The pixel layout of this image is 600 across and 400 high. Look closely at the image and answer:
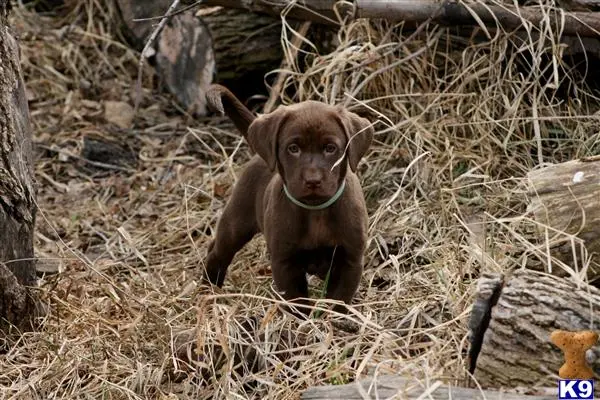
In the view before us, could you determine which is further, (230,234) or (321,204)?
(230,234)

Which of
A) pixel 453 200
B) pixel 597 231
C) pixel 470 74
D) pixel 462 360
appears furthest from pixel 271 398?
pixel 470 74

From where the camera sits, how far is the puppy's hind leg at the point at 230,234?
5297 mm

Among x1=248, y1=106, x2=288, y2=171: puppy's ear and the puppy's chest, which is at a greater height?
x1=248, y1=106, x2=288, y2=171: puppy's ear

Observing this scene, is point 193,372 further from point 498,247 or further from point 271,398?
point 498,247

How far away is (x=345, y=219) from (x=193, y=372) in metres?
0.86

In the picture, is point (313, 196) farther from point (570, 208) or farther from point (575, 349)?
point (575, 349)

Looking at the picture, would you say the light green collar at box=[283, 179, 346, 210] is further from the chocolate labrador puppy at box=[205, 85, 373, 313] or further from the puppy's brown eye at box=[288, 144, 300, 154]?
the puppy's brown eye at box=[288, 144, 300, 154]

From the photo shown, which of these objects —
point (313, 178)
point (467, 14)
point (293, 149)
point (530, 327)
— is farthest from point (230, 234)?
point (530, 327)

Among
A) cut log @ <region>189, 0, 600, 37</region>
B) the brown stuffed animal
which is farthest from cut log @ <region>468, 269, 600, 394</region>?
cut log @ <region>189, 0, 600, 37</region>

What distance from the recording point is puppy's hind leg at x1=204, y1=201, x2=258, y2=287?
530 cm

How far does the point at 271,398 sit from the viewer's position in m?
3.95

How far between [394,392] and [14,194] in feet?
6.04

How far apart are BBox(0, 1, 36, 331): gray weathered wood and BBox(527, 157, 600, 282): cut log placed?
1.96m

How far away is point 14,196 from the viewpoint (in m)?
4.61
